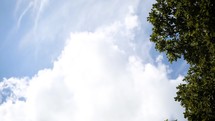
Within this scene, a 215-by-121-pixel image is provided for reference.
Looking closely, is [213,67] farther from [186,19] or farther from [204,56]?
[186,19]

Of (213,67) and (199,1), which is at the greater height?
(199,1)

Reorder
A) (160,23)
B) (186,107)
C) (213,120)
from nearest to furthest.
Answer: (213,120) → (186,107) → (160,23)

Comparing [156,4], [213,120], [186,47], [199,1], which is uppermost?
[156,4]

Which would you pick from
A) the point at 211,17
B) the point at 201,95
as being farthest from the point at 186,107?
the point at 211,17

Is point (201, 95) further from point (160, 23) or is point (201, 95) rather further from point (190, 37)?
point (160, 23)

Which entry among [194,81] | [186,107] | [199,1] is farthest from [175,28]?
[186,107]

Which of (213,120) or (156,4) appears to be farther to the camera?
(156,4)

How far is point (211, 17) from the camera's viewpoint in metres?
18.8

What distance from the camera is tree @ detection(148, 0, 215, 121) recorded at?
18.8 metres

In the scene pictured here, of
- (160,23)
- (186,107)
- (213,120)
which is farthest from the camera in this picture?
(160,23)

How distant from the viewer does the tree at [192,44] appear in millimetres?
18781

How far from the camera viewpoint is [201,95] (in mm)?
19094

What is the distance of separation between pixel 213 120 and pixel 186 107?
1.80 m

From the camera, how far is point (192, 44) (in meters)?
19.8
